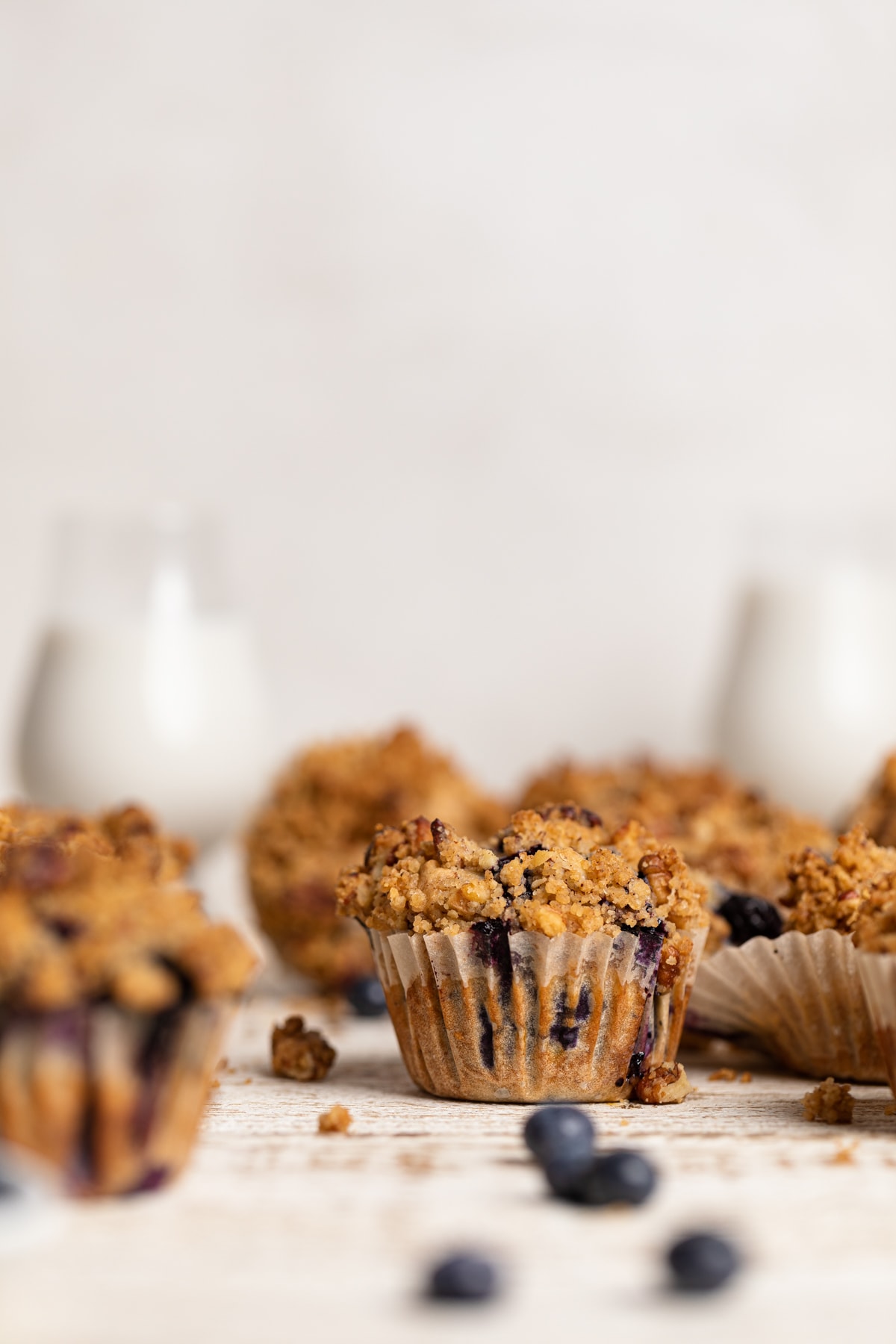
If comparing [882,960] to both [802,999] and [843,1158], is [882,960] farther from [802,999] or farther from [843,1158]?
[802,999]

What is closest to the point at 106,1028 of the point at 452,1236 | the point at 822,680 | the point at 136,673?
the point at 452,1236

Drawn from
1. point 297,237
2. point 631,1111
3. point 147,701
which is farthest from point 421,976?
point 297,237

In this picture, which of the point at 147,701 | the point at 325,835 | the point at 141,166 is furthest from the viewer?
the point at 141,166

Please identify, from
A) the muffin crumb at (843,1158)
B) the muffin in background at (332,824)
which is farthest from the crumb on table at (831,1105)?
the muffin in background at (332,824)

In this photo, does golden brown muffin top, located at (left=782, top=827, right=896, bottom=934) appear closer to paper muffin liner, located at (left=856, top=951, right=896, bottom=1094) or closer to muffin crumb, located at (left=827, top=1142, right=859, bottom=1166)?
paper muffin liner, located at (left=856, top=951, right=896, bottom=1094)

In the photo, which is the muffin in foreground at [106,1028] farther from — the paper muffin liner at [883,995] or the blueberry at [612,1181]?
the paper muffin liner at [883,995]

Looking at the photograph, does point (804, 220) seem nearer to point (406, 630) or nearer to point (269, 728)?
point (406, 630)
